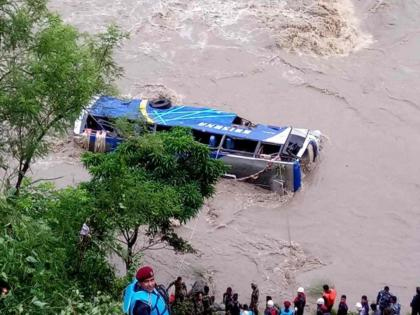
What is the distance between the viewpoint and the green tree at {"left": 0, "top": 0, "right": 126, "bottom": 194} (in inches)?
382

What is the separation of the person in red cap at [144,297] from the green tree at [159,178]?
5.00 m

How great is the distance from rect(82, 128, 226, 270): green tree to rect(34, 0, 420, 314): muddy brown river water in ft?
12.5

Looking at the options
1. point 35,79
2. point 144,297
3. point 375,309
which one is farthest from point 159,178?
point 144,297

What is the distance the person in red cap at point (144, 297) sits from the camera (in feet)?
18.9

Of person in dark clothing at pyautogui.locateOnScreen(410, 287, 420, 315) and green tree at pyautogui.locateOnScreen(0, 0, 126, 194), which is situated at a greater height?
green tree at pyautogui.locateOnScreen(0, 0, 126, 194)

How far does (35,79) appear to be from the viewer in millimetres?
9812

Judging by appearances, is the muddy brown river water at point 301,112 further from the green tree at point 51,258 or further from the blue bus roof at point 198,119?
the green tree at point 51,258

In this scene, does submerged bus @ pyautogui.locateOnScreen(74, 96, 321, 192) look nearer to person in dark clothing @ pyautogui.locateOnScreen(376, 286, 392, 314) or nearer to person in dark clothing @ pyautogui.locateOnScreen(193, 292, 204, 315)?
person in dark clothing @ pyautogui.locateOnScreen(376, 286, 392, 314)

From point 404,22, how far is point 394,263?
44.3ft

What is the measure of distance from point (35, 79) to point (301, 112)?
14.4 m

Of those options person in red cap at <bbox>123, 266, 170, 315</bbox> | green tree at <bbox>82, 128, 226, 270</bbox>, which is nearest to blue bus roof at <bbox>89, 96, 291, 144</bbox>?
green tree at <bbox>82, 128, 226, 270</bbox>

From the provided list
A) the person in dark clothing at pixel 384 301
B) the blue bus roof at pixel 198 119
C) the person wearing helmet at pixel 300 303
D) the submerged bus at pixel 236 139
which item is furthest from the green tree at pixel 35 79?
the blue bus roof at pixel 198 119

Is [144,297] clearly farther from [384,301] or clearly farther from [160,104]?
[160,104]

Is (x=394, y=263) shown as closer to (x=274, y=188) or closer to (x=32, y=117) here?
(x=274, y=188)
